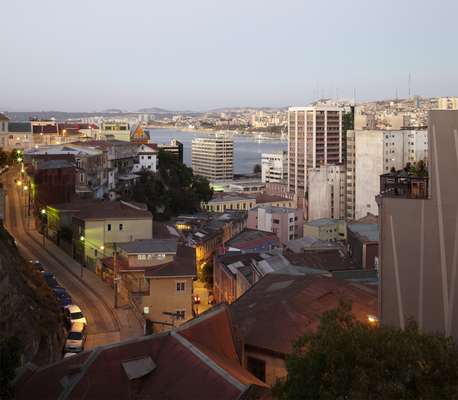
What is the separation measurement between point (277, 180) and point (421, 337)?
41334 millimetres

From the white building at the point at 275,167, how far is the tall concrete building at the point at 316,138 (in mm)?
4057

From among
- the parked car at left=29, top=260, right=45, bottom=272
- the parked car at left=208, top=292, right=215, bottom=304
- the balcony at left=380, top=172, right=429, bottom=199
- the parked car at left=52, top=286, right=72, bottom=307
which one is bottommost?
the parked car at left=208, top=292, right=215, bottom=304

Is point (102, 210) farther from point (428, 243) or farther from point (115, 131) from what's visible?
point (115, 131)

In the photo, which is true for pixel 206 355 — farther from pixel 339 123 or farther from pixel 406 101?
pixel 406 101

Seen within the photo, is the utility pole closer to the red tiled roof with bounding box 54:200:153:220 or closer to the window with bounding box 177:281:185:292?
the window with bounding box 177:281:185:292

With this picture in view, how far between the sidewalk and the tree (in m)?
5.51

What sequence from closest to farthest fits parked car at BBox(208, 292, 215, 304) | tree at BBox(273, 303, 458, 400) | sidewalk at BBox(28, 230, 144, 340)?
tree at BBox(273, 303, 458, 400), sidewalk at BBox(28, 230, 144, 340), parked car at BBox(208, 292, 215, 304)

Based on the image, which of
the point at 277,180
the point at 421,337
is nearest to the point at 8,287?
the point at 421,337

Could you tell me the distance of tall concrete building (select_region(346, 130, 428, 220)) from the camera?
93.1 ft

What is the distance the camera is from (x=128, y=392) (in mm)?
5324

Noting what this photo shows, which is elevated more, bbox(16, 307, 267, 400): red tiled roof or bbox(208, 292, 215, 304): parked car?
bbox(16, 307, 267, 400): red tiled roof

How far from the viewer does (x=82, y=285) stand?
1123 cm

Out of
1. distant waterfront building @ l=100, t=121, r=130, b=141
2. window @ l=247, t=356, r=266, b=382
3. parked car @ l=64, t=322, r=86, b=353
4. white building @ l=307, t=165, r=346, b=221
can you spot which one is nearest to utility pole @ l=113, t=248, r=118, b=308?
parked car @ l=64, t=322, r=86, b=353

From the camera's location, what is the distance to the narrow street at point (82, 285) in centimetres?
913
